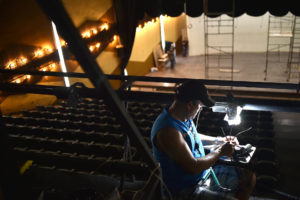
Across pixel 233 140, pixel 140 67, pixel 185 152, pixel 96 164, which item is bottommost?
pixel 140 67

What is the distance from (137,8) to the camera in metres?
10.3

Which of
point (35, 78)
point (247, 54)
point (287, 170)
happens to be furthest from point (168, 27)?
point (287, 170)

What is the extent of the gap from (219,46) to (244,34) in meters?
1.34

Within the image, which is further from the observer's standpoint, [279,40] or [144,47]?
[144,47]

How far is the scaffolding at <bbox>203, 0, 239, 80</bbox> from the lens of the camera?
10.8 m

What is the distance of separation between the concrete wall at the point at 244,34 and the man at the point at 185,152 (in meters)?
12.5

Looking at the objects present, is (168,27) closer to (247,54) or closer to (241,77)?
(247,54)

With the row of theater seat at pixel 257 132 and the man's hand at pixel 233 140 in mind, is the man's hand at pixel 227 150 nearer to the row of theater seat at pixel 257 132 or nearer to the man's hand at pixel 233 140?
the man's hand at pixel 233 140

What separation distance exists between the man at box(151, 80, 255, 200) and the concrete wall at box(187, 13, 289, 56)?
12.5 m

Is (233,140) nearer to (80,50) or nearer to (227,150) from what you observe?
(227,150)

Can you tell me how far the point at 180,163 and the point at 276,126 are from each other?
566 centimetres

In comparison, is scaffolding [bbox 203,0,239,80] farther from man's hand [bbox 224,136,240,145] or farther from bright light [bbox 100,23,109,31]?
man's hand [bbox 224,136,240,145]

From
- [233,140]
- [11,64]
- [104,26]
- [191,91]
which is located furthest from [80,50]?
[104,26]

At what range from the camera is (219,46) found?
44.5 feet
